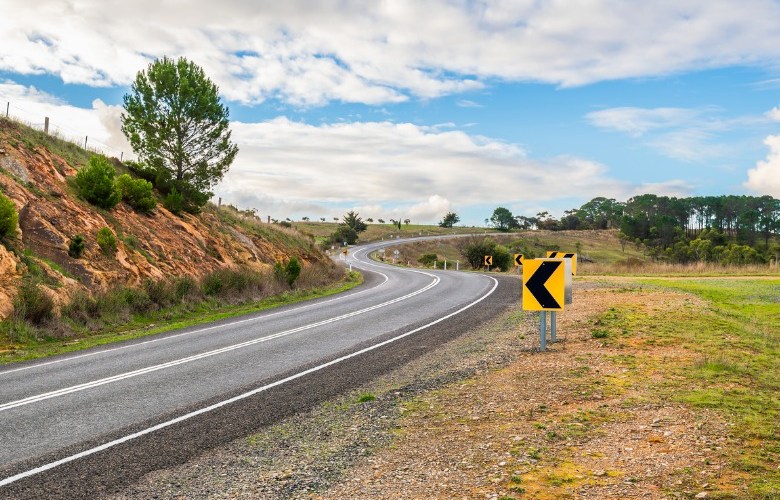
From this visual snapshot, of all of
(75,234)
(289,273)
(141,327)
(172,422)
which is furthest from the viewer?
(289,273)

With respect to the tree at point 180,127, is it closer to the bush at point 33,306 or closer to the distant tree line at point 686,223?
the bush at point 33,306

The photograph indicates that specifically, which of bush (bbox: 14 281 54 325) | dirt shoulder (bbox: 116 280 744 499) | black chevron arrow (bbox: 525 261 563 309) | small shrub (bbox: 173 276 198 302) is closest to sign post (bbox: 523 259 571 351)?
black chevron arrow (bbox: 525 261 563 309)

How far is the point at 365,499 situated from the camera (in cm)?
465

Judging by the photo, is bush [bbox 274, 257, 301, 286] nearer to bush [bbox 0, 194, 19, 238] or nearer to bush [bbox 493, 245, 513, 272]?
bush [bbox 0, 194, 19, 238]

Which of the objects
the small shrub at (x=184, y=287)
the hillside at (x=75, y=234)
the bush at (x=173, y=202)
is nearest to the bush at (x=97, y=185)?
the hillside at (x=75, y=234)

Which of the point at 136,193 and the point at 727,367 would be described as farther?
the point at 136,193

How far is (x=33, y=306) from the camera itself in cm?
1572

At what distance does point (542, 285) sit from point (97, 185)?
2110 cm

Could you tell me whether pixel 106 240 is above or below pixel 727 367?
above

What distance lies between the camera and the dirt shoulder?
4691 mm

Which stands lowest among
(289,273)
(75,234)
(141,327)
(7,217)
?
(141,327)

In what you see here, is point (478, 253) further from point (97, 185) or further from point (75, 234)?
point (75, 234)

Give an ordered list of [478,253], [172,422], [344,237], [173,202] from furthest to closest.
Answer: [344,237], [478,253], [173,202], [172,422]

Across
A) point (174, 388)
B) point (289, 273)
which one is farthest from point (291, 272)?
point (174, 388)
